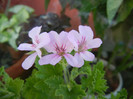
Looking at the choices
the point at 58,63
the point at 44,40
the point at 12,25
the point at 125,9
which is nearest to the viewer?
the point at 44,40

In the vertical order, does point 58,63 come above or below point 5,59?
below

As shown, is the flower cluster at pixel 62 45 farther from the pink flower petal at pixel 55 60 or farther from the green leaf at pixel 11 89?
the green leaf at pixel 11 89

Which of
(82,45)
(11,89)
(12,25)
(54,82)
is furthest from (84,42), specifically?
(12,25)

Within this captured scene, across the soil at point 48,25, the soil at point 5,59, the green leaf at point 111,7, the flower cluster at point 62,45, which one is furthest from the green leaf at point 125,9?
the soil at point 5,59

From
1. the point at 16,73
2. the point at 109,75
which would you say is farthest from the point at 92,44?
the point at 109,75

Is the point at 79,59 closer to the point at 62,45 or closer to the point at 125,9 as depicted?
the point at 62,45

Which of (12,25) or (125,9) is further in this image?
Result: (12,25)

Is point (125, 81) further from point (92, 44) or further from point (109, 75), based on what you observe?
point (92, 44)
